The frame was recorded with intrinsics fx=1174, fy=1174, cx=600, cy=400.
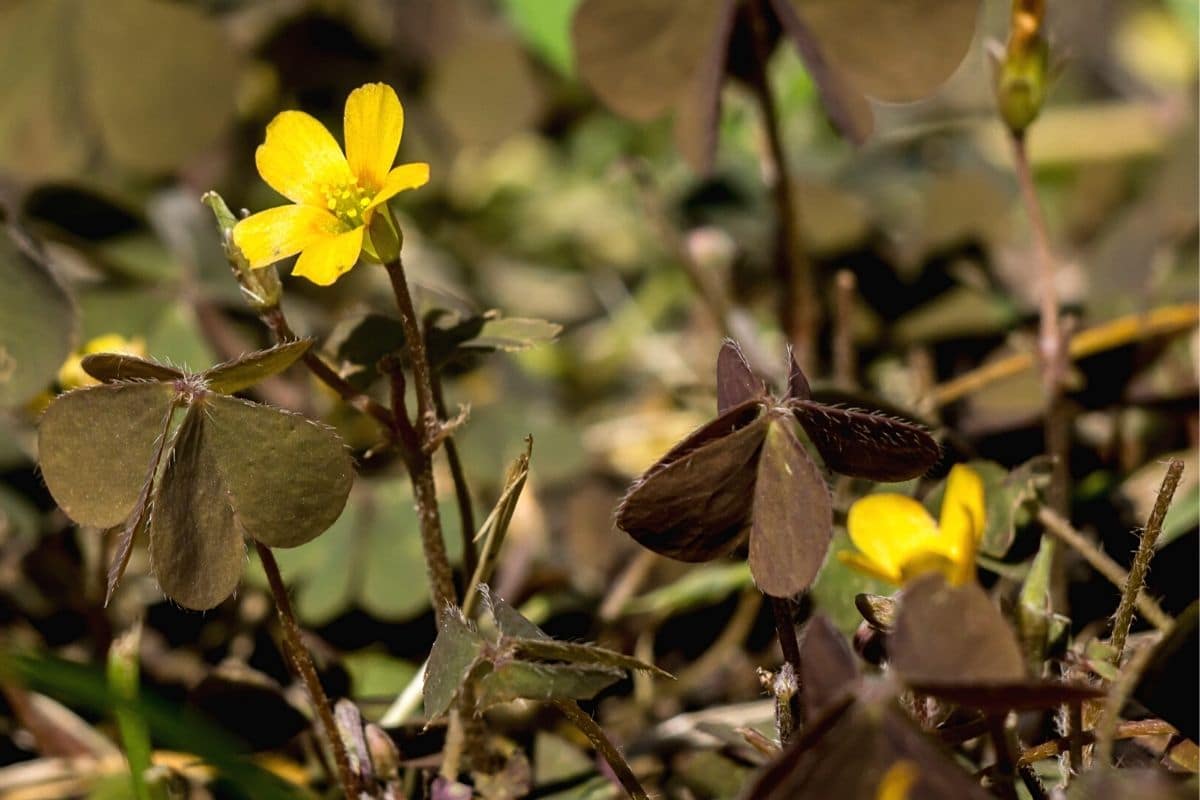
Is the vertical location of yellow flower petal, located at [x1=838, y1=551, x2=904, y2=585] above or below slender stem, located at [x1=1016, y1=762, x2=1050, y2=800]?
above

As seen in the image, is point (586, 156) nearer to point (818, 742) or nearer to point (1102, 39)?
point (1102, 39)

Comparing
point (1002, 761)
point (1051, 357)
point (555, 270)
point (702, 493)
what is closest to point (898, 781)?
point (1002, 761)

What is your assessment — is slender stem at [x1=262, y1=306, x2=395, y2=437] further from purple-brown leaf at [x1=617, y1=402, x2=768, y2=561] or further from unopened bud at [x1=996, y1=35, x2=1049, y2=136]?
unopened bud at [x1=996, y1=35, x2=1049, y2=136]

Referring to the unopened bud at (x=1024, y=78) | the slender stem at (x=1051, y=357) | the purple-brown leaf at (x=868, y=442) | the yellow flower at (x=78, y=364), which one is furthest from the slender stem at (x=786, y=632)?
the yellow flower at (x=78, y=364)

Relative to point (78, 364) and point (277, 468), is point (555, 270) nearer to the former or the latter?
point (78, 364)

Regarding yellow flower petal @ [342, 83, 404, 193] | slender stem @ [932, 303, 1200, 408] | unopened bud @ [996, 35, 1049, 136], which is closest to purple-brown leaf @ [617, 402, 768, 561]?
yellow flower petal @ [342, 83, 404, 193]

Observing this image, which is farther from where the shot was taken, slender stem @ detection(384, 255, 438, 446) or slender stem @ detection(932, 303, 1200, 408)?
slender stem @ detection(932, 303, 1200, 408)

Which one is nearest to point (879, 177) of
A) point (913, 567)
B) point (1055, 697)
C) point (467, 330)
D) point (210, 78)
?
point (210, 78)
